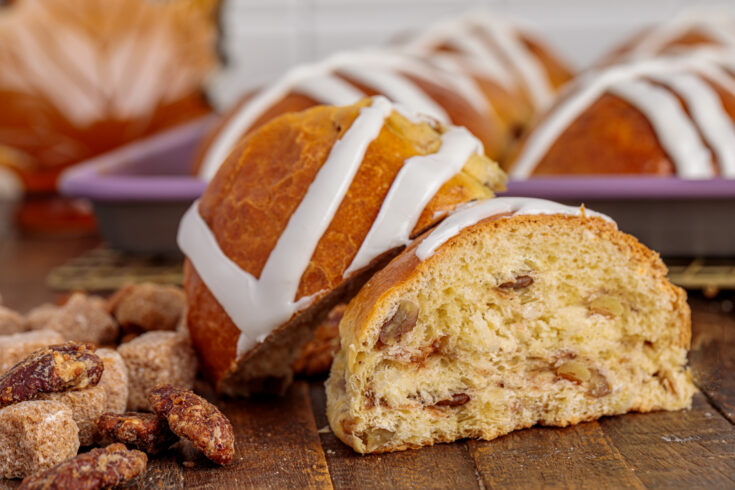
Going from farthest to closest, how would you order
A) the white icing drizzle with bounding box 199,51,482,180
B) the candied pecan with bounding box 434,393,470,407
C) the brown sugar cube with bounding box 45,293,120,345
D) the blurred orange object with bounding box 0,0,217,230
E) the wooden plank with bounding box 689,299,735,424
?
1. the blurred orange object with bounding box 0,0,217,230
2. the white icing drizzle with bounding box 199,51,482,180
3. the brown sugar cube with bounding box 45,293,120,345
4. the wooden plank with bounding box 689,299,735,424
5. the candied pecan with bounding box 434,393,470,407

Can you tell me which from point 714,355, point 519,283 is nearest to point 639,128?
point 714,355

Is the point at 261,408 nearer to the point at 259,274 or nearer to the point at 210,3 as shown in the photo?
the point at 259,274

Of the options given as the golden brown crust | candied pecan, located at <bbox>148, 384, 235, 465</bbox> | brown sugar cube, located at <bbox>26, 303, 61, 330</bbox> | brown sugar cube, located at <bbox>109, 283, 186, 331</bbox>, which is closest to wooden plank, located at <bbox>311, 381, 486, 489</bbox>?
candied pecan, located at <bbox>148, 384, 235, 465</bbox>

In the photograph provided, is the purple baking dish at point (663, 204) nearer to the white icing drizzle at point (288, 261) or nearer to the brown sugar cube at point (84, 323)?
the white icing drizzle at point (288, 261)

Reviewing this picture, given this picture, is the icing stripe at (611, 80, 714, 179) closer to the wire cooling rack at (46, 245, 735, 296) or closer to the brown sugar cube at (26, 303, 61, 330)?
the wire cooling rack at (46, 245, 735, 296)

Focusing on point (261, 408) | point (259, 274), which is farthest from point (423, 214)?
point (261, 408)

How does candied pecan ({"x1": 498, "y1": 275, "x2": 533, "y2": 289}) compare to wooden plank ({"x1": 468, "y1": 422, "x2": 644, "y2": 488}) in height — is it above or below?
above

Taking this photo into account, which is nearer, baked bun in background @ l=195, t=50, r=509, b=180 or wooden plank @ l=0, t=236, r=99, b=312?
wooden plank @ l=0, t=236, r=99, b=312

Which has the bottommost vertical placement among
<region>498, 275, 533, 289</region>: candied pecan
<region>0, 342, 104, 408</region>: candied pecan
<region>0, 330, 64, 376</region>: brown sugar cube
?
<region>0, 330, 64, 376</region>: brown sugar cube
